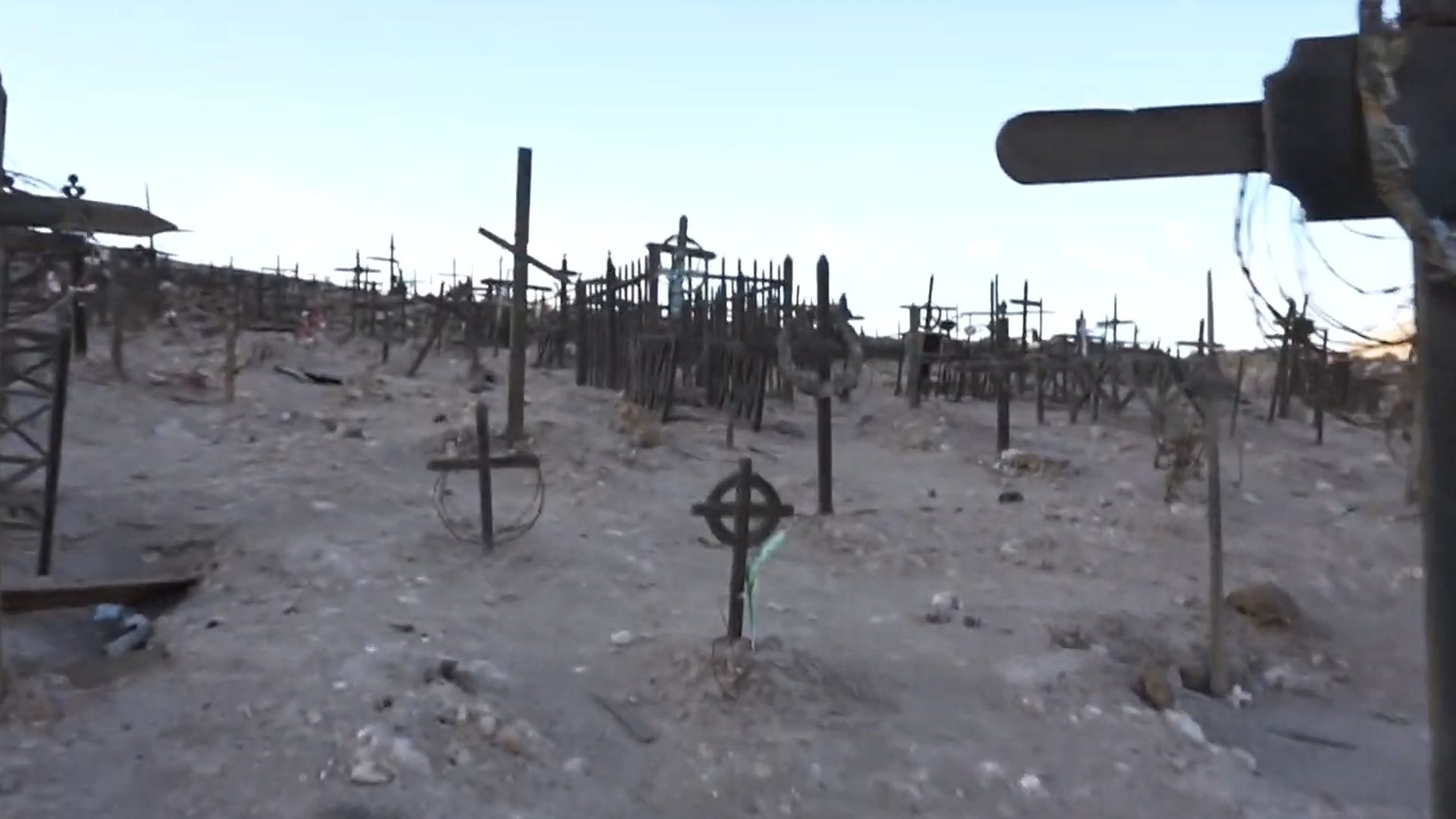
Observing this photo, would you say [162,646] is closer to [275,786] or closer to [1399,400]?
[275,786]

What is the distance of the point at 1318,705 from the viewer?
7691mm

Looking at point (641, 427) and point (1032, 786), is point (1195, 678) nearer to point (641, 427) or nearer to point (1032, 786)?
point (1032, 786)

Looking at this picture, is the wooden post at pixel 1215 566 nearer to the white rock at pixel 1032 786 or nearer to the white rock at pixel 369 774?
the white rock at pixel 1032 786

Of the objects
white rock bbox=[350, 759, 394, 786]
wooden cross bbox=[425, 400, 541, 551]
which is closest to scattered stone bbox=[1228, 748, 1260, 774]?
white rock bbox=[350, 759, 394, 786]

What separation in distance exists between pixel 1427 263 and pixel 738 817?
162 inches

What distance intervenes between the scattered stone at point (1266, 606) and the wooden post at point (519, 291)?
6207 mm

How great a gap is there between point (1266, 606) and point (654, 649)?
177 inches

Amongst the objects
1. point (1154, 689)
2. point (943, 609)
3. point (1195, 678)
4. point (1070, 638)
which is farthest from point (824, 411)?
point (1154, 689)

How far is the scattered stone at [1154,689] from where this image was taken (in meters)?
6.91

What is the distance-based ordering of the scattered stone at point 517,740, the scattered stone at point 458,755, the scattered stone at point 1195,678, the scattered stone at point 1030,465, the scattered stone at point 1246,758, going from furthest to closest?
1. the scattered stone at point 1030,465
2. the scattered stone at point 1195,678
3. the scattered stone at point 1246,758
4. the scattered stone at point 517,740
5. the scattered stone at point 458,755

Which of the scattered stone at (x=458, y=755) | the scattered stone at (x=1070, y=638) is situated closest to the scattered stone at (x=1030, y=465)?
the scattered stone at (x=1070, y=638)

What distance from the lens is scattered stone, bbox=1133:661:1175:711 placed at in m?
6.91

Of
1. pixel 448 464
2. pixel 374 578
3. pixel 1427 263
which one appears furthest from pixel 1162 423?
pixel 1427 263

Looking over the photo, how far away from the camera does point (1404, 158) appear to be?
153cm
